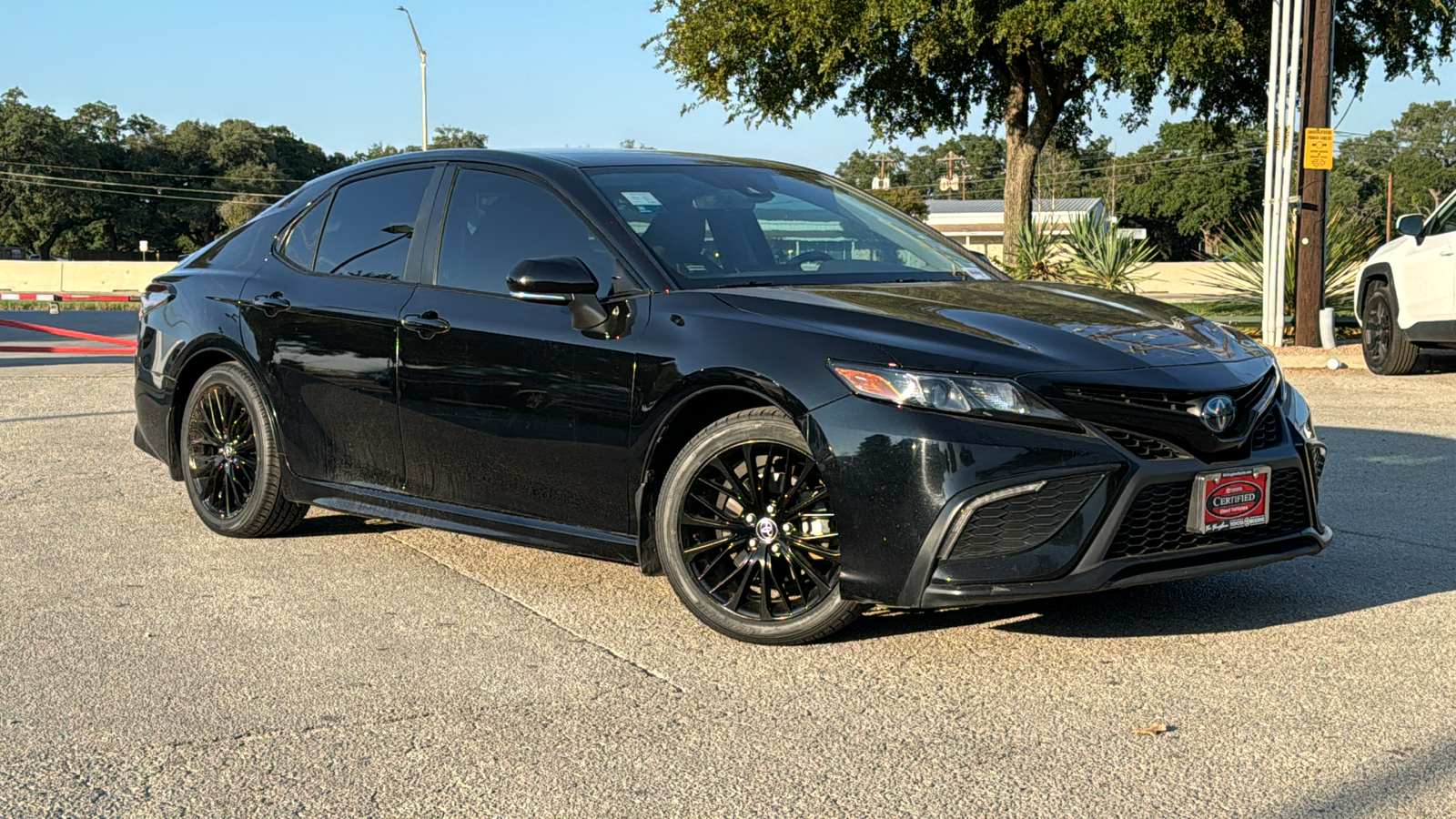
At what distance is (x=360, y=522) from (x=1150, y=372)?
391 centimetres

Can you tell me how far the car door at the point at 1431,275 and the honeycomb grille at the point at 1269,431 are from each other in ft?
27.1

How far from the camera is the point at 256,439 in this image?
6375 mm

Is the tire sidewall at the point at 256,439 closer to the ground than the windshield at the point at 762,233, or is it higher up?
closer to the ground

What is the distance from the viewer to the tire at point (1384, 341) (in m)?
13.0

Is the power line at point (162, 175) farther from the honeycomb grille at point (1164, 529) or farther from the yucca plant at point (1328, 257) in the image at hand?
the honeycomb grille at point (1164, 529)

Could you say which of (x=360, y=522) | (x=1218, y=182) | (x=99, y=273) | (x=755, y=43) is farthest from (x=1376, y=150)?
(x=360, y=522)

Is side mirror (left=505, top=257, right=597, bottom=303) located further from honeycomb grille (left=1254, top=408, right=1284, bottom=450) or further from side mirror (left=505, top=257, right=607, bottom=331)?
honeycomb grille (left=1254, top=408, right=1284, bottom=450)

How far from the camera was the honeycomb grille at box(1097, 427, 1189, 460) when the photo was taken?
169 inches

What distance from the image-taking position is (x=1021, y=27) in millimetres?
22875

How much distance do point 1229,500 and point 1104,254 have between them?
15.9 m

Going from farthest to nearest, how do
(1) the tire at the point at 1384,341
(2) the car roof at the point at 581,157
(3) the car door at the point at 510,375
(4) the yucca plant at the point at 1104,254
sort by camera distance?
(4) the yucca plant at the point at 1104,254 < (1) the tire at the point at 1384,341 < (2) the car roof at the point at 581,157 < (3) the car door at the point at 510,375

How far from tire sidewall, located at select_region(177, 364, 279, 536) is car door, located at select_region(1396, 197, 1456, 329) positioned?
A: 31.1 feet

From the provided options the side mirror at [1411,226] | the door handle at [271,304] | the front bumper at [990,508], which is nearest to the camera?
the front bumper at [990,508]

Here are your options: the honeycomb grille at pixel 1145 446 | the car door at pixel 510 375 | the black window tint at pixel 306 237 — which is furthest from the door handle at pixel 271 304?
the honeycomb grille at pixel 1145 446
